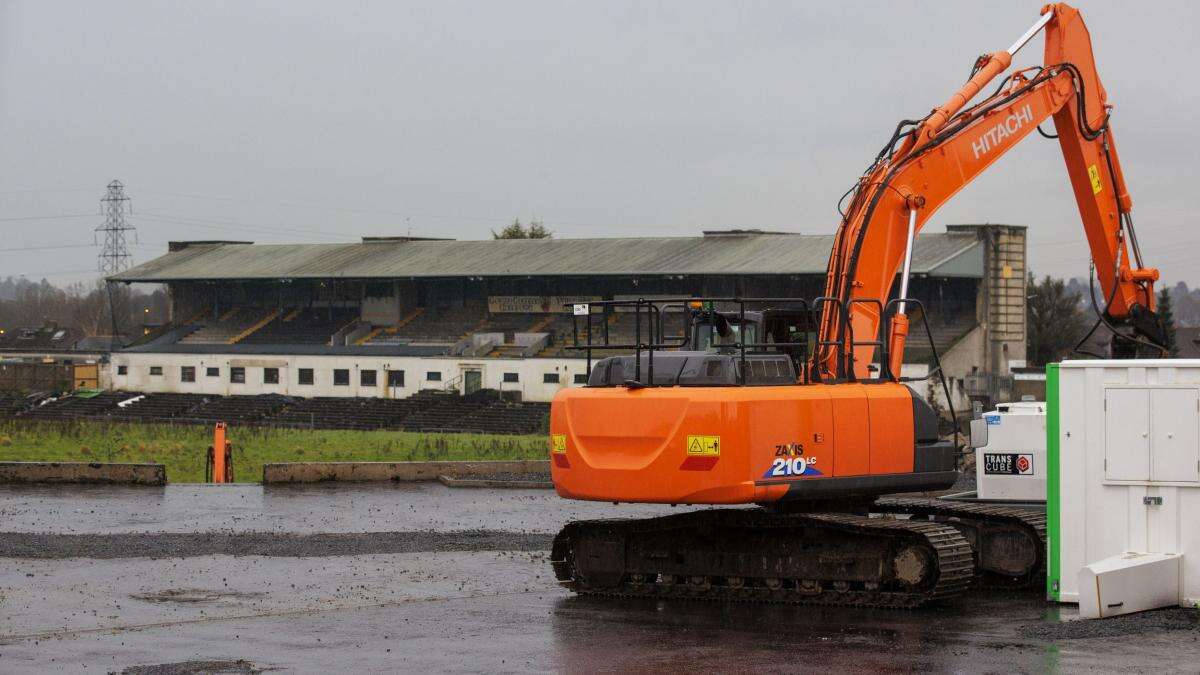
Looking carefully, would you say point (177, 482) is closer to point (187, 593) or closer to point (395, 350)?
point (187, 593)

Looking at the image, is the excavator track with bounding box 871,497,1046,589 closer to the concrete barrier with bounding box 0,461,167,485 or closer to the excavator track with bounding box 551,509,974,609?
the excavator track with bounding box 551,509,974,609

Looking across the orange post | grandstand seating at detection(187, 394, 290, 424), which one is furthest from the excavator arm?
grandstand seating at detection(187, 394, 290, 424)

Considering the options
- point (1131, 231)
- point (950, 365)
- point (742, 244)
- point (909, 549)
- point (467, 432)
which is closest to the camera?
point (909, 549)

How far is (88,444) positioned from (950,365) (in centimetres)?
3829

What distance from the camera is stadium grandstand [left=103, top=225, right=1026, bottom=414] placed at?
69.9m

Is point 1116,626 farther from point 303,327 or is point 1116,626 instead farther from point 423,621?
point 303,327

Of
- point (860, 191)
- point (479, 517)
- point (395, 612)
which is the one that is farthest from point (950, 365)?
point (395, 612)

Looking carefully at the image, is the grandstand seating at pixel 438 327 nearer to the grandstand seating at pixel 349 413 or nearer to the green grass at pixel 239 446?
the grandstand seating at pixel 349 413

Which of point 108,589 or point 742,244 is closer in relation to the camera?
point 108,589

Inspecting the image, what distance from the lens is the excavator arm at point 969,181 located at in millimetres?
18188

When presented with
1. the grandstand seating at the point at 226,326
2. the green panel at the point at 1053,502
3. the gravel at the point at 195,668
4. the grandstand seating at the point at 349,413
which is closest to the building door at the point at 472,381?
the grandstand seating at the point at 349,413

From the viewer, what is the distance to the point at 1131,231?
22172mm

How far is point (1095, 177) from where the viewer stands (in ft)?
71.5

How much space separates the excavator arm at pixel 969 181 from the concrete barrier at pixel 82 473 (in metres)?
17.8
